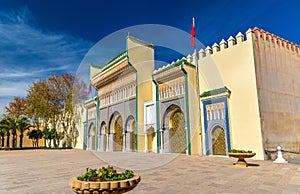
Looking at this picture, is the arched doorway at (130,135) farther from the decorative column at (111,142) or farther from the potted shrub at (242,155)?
the potted shrub at (242,155)

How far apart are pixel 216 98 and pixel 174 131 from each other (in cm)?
367

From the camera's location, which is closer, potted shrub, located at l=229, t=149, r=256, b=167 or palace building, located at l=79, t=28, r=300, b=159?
potted shrub, located at l=229, t=149, r=256, b=167

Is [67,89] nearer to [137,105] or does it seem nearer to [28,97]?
[28,97]

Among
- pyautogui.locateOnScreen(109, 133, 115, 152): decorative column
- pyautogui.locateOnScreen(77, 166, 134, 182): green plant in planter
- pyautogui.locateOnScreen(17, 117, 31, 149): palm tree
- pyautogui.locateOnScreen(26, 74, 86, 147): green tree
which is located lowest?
pyautogui.locateOnScreen(109, 133, 115, 152): decorative column

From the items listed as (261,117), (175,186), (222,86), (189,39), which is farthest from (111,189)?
(189,39)

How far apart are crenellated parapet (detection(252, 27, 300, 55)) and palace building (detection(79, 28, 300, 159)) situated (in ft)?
0.18

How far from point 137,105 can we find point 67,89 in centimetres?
1317

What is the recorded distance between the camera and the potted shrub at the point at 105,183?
272 centimetres

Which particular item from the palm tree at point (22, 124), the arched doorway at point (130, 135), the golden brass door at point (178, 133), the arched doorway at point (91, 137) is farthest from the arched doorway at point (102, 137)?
the palm tree at point (22, 124)

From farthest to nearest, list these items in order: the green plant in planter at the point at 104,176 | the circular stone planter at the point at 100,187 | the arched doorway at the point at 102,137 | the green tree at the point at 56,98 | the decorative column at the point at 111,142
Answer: the green tree at the point at 56,98, the arched doorway at the point at 102,137, the decorative column at the point at 111,142, the green plant in planter at the point at 104,176, the circular stone planter at the point at 100,187

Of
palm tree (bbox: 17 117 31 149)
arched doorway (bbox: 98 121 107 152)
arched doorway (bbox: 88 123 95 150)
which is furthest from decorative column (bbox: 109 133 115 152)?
palm tree (bbox: 17 117 31 149)

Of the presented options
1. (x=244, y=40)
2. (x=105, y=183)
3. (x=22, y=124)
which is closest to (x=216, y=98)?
(x=244, y=40)

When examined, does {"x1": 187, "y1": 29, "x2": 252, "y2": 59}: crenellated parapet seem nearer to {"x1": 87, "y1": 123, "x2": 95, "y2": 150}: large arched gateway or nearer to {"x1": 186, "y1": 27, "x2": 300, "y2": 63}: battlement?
{"x1": 186, "y1": 27, "x2": 300, "y2": 63}: battlement

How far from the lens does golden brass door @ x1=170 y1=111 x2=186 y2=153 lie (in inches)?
519
